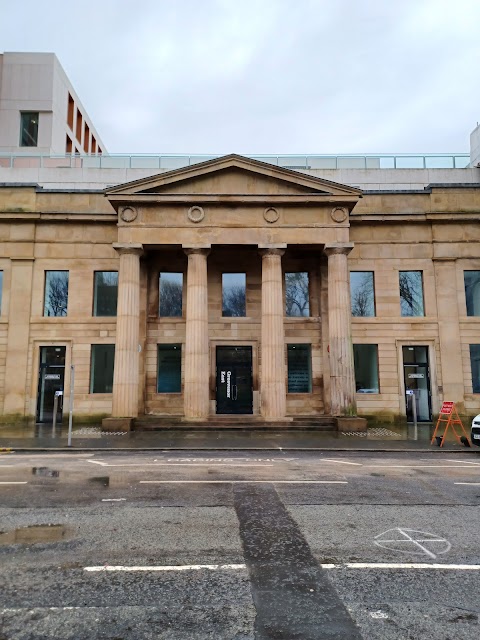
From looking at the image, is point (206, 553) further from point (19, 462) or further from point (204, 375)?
point (204, 375)

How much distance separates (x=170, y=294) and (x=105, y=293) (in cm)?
335

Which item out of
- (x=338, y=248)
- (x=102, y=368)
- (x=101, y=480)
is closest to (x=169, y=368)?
(x=102, y=368)

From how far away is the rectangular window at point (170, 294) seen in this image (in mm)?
25000

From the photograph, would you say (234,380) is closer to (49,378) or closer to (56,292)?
(49,378)

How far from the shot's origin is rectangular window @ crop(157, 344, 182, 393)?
80.4 feet

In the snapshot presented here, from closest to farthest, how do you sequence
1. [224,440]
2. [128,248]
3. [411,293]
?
[224,440], [128,248], [411,293]

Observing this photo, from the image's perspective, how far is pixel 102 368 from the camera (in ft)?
79.2

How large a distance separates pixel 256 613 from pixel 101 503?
181 inches

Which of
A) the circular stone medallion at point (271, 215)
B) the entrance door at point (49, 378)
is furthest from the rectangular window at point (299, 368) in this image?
the entrance door at point (49, 378)

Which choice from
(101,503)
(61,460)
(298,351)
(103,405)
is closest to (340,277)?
(298,351)

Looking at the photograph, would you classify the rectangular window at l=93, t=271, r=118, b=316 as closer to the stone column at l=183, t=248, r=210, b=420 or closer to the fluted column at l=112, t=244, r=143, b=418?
the fluted column at l=112, t=244, r=143, b=418

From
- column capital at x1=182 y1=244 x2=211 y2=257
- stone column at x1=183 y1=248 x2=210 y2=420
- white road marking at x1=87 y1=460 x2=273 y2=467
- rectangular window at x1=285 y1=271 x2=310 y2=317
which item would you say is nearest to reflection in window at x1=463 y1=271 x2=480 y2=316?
rectangular window at x1=285 y1=271 x2=310 y2=317

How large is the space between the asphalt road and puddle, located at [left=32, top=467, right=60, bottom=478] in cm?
25

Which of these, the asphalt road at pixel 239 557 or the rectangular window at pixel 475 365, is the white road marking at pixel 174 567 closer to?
the asphalt road at pixel 239 557
